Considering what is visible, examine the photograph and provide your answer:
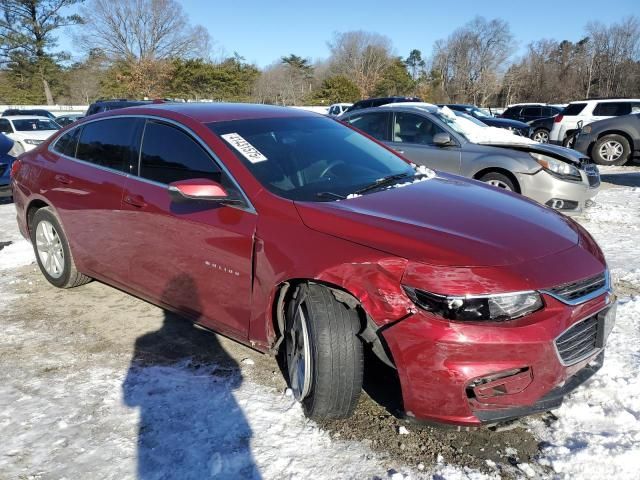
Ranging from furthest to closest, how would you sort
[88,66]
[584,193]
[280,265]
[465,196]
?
[88,66] → [584,193] → [465,196] → [280,265]

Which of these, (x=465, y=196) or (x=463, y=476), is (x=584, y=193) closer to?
(x=465, y=196)

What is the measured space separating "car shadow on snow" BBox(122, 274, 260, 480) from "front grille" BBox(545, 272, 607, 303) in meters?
1.55

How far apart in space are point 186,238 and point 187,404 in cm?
95

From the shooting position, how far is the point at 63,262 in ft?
14.4

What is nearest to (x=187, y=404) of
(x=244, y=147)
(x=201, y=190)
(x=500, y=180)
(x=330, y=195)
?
(x=201, y=190)

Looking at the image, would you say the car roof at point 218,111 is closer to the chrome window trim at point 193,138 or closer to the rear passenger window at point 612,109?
the chrome window trim at point 193,138

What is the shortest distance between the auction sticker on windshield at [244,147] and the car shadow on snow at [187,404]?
831 millimetres

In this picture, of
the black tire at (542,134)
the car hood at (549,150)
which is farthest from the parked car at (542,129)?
the car hood at (549,150)

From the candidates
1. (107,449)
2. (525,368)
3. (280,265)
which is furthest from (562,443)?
(107,449)

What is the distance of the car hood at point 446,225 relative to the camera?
2.29 m

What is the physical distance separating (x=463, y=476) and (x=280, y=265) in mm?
1283

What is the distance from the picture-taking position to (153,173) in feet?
11.2

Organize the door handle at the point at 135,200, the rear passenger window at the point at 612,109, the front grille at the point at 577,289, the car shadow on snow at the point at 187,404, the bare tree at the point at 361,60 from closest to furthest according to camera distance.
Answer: the front grille at the point at 577,289 → the car shadow on snow at the point at 187,404 → the door handle at the point at 135,200 → the rear passenger window at the point at 612,109 → the bare tree at the point at 361,60

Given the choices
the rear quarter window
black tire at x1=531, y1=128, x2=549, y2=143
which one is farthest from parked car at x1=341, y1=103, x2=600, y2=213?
black tire at x1=531, y1=128, x2=549, y2=143
